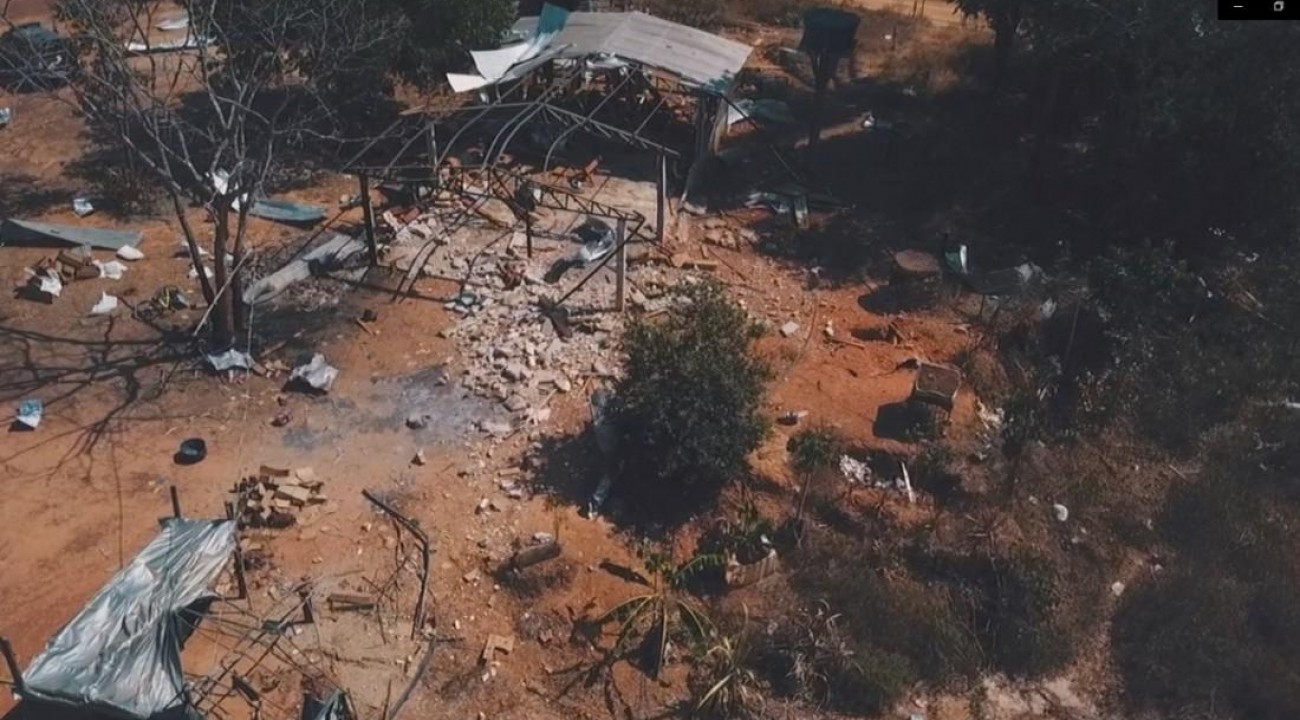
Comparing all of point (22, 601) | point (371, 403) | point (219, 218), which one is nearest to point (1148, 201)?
point (371, 403)

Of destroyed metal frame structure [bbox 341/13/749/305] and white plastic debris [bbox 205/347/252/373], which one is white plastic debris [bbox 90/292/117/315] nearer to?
white plastic debris [bbox 205/347/252/373]

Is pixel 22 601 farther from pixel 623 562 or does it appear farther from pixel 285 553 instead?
pixel 623 562

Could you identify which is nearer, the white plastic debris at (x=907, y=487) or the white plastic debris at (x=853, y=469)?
the white plastic debris at (x=907, y=487)

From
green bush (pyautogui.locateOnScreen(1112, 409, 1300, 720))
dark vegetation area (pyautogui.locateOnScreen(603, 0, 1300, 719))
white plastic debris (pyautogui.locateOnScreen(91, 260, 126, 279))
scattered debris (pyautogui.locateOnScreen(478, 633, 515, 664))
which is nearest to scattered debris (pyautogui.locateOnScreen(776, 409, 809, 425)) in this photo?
dark vegetation area (pyautogui.locateOnScreen(603, 0, 1300, 719))

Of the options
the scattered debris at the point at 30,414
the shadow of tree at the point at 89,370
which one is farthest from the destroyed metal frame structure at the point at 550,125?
the scattered debris at the point at 30,414

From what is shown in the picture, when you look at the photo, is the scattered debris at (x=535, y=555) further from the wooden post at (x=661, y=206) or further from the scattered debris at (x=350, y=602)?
the wooden post at (x=661, y=206)

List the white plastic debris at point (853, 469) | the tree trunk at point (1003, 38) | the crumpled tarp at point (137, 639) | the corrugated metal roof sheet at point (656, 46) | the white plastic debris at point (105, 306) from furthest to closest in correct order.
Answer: the tree trunk at point (1003, 38) < the corrugated metal roof sheet at point (656, 46) < the white plastic debris at point (105, 306) < the white plastic debris at point (853, 469) < the crumpled tarp at point (137, 639)
